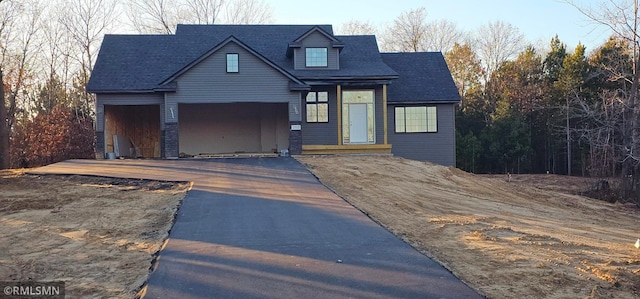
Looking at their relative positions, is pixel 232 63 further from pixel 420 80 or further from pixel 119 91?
pixel 420 80

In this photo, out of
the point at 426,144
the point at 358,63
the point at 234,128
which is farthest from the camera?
the point at 426,144

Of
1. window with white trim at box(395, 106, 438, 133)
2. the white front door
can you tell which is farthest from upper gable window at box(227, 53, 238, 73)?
window with white trim at box(395, 106, 438, 133)

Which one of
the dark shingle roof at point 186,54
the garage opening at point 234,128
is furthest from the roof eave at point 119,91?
the garage opening at point 234,128

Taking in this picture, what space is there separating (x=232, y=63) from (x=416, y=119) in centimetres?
957

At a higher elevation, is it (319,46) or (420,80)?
(319,46)

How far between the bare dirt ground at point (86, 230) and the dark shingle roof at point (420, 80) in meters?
15.4

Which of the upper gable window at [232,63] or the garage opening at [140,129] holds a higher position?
the upper gable window at [232,63]

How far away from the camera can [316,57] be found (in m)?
27.3

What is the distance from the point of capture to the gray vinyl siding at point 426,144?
92.7ft

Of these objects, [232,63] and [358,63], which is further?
[358,63]

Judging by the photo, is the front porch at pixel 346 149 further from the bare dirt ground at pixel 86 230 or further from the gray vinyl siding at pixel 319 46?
the bare dirt ground at pixel 86 230

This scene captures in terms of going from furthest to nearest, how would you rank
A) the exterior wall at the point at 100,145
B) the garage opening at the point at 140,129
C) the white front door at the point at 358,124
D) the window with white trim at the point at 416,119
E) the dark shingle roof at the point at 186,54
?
1. the window with white trim at the point at 416,119
2. the garage opening at the point at 140,129
3. the white front door at the point at 358,124
4. the dark shingle roof at the point at 186,54
5. the exterior wall at the point at 100,145

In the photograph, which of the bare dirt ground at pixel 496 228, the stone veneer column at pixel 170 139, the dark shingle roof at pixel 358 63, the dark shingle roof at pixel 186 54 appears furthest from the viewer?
the dark shingle roof at pixel 358 63

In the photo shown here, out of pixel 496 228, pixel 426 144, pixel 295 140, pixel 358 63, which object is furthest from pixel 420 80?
pixel 496 228
